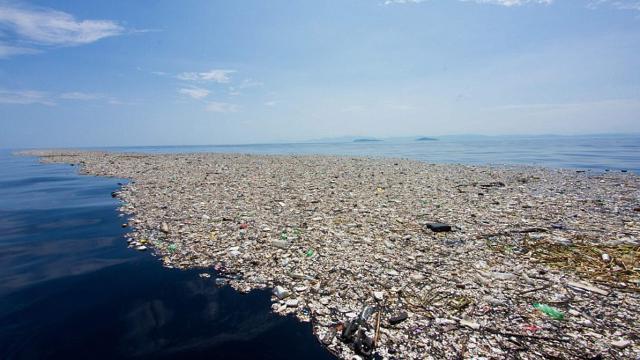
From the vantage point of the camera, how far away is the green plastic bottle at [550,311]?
201 inches

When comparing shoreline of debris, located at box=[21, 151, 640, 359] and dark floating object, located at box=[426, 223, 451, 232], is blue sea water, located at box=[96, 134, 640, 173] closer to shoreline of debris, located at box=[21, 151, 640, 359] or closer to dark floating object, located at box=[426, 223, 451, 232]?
shoreline of debris, located at box=[21, 151, 640, 359]

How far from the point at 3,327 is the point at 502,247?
10.6 metres

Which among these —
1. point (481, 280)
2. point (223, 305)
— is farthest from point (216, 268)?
point (481, 280)

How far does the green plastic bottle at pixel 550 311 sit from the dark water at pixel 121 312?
387 centimetres

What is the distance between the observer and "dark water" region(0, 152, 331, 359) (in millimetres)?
4582

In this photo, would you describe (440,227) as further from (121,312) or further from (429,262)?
(121,312)

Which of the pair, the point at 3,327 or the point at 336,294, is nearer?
the point at 3,327

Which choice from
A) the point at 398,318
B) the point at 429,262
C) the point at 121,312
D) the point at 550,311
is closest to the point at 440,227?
the point at 429,262

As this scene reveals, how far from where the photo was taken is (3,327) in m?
5.11

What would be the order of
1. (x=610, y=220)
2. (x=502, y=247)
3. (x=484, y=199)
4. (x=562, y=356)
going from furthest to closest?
(x=484, y=199) < (x=610, y=220) < (x=502, y=247) < (x=562, y=356)

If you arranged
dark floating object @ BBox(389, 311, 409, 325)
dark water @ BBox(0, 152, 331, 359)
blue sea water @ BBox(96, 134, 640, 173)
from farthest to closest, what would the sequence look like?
1. blue sea water @ BBox(96, 134, 640, 173)
2. dark floating object @ BBox(389, 311, 409, 325)
3. dark water @ BBox(0, 152, 331, 359)

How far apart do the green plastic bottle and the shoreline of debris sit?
1.0 inches

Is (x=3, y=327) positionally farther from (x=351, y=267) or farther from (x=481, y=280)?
(x=481, y=280)

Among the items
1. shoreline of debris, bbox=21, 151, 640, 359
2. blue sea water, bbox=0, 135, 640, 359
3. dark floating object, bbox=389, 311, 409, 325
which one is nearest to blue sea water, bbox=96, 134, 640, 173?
shoreline of debris, bbox=21, 151, 640, 359
